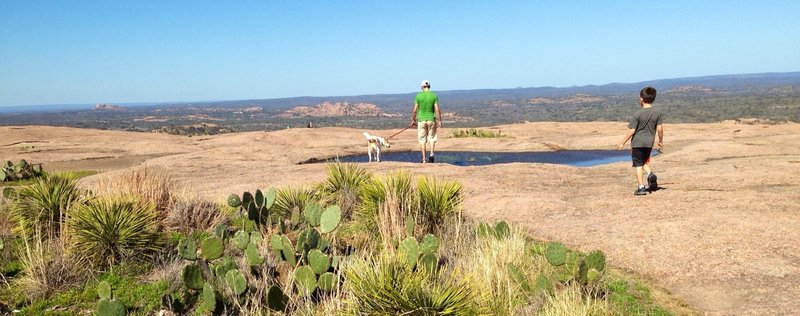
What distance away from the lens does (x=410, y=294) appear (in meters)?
4.18

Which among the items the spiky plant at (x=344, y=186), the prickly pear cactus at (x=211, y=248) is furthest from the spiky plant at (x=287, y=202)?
the prickly pear cactus at (x=211, y=248)

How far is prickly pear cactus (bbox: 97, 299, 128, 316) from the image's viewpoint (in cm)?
456

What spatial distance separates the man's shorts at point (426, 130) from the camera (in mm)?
14523

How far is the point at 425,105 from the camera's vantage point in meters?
14.0

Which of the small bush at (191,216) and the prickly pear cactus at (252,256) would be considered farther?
the small bush at (191,216)

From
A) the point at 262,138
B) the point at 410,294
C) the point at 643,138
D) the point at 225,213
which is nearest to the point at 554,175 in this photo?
the point at 643,138

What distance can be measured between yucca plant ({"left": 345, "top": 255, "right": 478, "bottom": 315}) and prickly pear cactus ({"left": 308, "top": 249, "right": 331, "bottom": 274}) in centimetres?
79

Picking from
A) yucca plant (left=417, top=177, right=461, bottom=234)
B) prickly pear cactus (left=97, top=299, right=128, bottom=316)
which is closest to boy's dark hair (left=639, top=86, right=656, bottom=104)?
yucca plant (left=417, top=177, right=461, bottom=234)

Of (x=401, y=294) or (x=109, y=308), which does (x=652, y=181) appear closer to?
(x=401, y=294)

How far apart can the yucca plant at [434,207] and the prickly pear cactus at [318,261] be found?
259cm

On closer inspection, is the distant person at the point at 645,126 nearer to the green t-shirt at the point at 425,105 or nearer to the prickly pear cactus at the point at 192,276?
the green t-shirt at the point at 425,105

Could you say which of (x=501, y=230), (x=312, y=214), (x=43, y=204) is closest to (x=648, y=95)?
(x=501, y=230)

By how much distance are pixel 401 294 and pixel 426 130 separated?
10804mm

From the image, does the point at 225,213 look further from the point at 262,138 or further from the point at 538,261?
the point at 262,138
